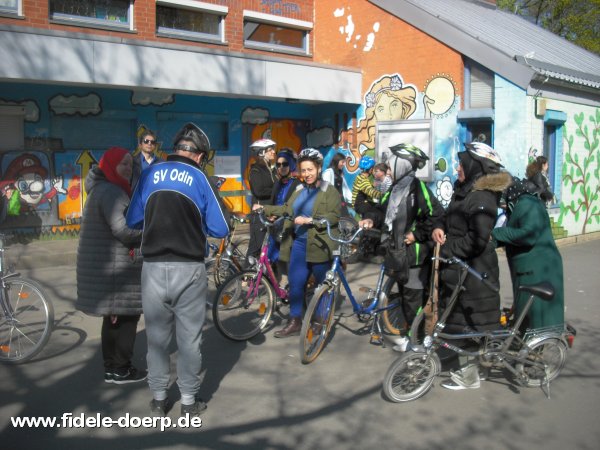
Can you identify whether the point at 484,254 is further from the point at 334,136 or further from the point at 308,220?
the point at 334,136

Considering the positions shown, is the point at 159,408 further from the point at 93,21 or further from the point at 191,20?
the point at 191,20

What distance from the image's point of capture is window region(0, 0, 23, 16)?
1134 cm

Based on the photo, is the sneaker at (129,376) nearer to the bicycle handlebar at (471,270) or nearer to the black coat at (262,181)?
the bicycle handlebar at (471,270)

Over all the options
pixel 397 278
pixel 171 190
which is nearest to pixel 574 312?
pixel 397 278

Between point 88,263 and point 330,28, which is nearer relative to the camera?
point 88,263

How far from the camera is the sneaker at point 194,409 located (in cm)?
435

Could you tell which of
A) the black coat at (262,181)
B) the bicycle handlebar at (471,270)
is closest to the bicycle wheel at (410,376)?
the bicycle handlebar at (471,270)

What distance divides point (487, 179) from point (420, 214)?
2.73ft

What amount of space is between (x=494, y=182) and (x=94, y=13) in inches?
397

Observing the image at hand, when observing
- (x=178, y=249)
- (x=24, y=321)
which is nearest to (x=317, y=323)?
(x=178, y=249)

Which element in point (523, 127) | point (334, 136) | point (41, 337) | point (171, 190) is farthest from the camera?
point (334, 136)

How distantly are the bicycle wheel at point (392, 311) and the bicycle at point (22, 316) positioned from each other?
121 inches

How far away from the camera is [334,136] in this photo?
1520 centimetres

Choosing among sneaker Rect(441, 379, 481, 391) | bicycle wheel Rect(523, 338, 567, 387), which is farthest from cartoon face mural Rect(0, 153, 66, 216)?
bicycle wheel Rect(523, 338, 567, 387)
